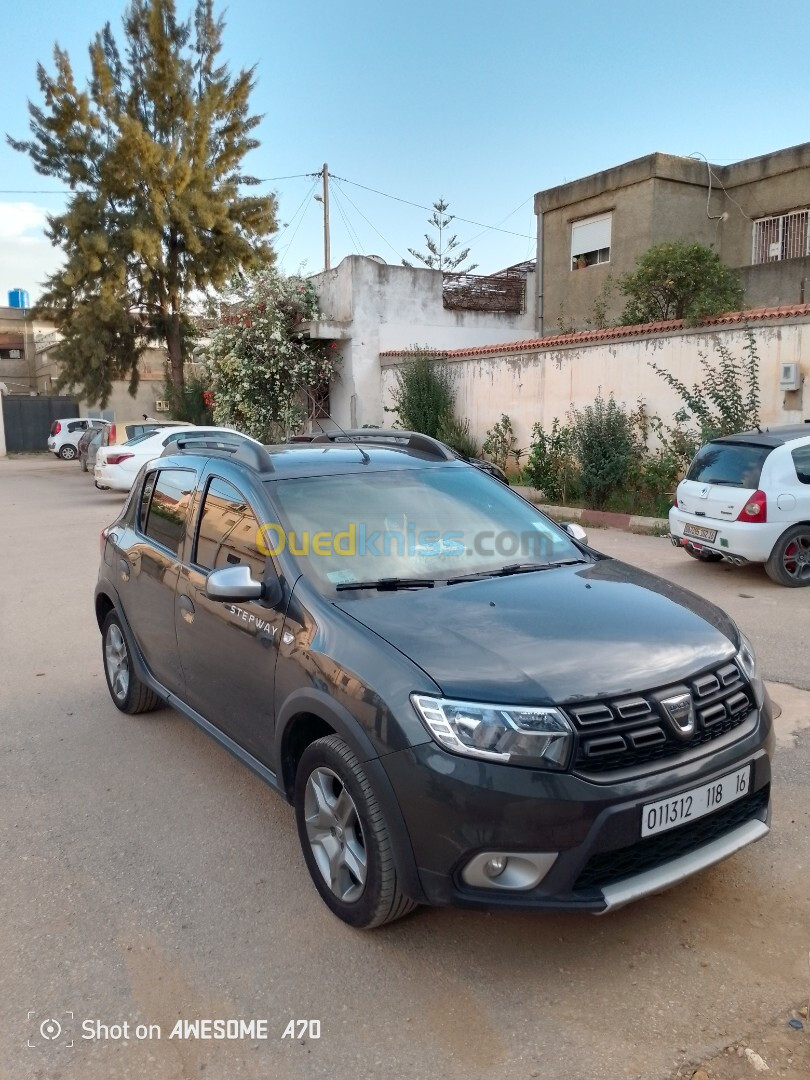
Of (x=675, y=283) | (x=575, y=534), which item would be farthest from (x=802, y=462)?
(x=675, y=283)

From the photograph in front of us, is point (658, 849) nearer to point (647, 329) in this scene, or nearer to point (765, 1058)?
point (765, 1058)

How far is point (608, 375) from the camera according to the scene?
14.4 m

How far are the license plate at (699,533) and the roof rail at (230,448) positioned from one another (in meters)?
5.57

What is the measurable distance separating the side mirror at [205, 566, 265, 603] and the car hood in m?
0.38

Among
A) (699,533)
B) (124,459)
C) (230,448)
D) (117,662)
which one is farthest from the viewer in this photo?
(124,459)

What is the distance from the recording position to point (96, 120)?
27859mm

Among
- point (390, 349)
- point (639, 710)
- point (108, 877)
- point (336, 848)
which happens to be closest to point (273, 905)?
point (336, 848)

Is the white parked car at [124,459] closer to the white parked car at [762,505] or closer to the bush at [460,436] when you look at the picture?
the bush at [460,436]

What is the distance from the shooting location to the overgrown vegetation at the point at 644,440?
1186cm

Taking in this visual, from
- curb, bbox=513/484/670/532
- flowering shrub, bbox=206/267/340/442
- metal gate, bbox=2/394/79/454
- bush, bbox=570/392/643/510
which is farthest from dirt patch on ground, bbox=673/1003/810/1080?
metal gate, bbox=2/394/79/454

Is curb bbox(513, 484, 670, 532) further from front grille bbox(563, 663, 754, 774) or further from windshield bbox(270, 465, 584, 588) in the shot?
front grille bbox(563, 663, 754, 774)

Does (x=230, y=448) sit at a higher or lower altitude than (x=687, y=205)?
lower

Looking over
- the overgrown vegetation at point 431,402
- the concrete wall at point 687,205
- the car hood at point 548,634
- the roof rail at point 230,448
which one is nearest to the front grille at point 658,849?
the car hood at point 548,634

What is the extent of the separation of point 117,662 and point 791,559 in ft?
20.5
